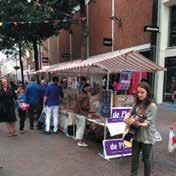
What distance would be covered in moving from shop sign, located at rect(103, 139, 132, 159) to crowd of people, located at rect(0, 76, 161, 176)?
122cm

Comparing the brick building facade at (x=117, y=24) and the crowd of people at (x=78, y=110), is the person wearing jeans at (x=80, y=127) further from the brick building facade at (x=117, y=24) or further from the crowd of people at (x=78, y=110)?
the brick building facade at (x=117, y=24)

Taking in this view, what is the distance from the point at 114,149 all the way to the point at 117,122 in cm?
59

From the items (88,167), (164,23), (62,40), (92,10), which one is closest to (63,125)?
(88,167)

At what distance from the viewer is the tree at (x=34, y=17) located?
17.0 metres

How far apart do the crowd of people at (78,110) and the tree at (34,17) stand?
284 inches

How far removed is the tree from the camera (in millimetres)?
16984

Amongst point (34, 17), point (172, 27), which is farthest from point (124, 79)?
point (34, 17)

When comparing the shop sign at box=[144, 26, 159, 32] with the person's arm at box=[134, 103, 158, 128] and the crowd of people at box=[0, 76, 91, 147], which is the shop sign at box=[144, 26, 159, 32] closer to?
the crowd of people at box=[0, 76, 91, 147]

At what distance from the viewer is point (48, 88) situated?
9539mm

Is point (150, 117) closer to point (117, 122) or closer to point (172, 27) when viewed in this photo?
point (117, 122)

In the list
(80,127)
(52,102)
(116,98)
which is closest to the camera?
(116,98)

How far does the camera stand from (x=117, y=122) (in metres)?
6.77

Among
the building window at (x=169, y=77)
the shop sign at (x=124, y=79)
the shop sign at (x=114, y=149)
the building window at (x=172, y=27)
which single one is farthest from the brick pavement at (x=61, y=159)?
the building window at (x=172, y=27)

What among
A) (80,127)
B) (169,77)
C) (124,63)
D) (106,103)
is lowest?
(80,127)
